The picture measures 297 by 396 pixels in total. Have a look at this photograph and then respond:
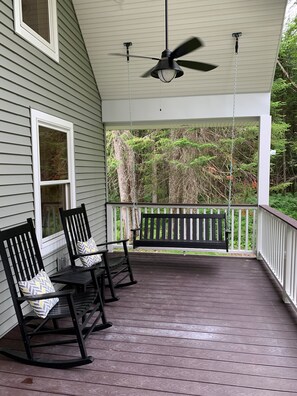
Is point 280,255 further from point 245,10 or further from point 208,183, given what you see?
point 208,183

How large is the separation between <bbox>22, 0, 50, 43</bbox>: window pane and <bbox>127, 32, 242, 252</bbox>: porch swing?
2589mm

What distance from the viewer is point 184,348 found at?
2.39 meters

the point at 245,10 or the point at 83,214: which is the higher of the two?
the point at 245,10

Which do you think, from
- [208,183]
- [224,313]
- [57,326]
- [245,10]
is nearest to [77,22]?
[245,10]

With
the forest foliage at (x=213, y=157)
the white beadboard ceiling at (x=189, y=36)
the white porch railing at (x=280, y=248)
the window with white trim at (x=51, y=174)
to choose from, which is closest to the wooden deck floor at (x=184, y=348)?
the white porch railing at (x=280, y=248)

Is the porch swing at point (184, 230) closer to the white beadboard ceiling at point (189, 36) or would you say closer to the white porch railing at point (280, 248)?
the white beadboard ceiling at point (189, 36)

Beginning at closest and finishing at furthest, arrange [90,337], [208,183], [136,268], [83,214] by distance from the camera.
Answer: [90,337]
[83,214]
[136,268]
[208,183]

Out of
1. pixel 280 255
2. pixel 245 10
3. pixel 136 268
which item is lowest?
pixel 136 268

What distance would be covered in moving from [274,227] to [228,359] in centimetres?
230

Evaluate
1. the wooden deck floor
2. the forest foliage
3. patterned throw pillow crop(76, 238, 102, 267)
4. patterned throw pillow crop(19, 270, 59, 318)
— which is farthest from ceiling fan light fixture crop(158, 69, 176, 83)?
the forest foliage

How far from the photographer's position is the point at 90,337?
2.58 m

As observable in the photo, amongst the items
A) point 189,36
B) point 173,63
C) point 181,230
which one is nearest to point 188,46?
point 173,63

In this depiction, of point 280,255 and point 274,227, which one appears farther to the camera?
point 274,227

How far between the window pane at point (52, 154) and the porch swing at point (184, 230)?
139 cm
